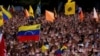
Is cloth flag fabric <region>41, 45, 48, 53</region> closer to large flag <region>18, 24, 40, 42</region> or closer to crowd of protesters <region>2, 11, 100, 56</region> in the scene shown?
Answer: crowd of protesters <region>2, 11, 100, 56</region>

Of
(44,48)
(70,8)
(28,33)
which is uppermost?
(70,8)

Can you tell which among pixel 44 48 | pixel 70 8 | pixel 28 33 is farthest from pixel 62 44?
pixel 70 8

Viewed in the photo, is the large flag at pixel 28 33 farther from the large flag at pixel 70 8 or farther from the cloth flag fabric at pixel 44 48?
the large flag at pixel 70 8

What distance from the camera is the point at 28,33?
1320 centimetres

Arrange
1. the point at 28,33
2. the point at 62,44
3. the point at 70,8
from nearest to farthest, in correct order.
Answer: the point at 62,44
the point at 28,33
the point at 70,8

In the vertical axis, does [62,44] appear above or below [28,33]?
below

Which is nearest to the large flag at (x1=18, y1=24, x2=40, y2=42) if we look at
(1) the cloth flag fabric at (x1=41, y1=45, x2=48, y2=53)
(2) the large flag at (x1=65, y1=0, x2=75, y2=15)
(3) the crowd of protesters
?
(3) the crowd of protesters

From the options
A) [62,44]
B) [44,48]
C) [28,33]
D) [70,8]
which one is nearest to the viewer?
[44,48]

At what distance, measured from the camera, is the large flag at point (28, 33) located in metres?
13.1

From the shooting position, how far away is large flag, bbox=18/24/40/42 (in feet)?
43.1

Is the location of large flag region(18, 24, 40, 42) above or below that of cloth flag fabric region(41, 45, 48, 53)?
above

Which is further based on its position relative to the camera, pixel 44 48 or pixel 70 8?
pixel 70 8

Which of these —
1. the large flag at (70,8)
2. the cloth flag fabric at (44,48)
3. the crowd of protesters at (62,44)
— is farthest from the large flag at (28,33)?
the large flag at (70,8)

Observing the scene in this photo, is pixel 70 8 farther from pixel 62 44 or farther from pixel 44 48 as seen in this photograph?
pixel 44 48
